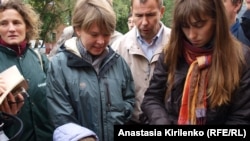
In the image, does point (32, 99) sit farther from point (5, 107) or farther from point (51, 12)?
point (51, 12)

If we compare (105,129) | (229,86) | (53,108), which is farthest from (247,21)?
(53,108)

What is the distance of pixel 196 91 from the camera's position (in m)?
2.63

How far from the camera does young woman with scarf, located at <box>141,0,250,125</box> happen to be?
2588 millimetres

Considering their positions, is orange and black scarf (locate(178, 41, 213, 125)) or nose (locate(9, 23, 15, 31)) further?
nose (locate(9, 23, 15, 31))

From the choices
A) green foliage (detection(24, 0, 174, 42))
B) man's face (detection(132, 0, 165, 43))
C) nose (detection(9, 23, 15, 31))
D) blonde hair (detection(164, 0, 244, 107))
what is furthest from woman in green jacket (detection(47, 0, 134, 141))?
green foliage (detection(24, 0, 174, 42))

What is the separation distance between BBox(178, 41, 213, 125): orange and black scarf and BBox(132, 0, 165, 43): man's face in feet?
2.38

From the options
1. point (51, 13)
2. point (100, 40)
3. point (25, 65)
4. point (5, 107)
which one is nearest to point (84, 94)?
point (100, 40)

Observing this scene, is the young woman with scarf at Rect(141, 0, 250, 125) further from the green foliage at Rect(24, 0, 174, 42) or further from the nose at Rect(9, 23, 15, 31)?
the green foliage at Rect(24, 0, 174, 42)

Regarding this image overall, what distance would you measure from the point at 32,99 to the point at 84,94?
55cm

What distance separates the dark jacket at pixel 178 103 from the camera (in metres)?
2.58

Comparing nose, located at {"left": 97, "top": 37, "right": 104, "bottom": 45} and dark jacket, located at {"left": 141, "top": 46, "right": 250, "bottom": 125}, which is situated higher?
nose, located at {"left": 97, "top": 37, "right": 104, "bottom": 45}

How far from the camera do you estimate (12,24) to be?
10.8 ft

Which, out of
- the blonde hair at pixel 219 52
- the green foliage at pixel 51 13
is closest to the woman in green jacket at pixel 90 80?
the blonde hair at pixel 219 52

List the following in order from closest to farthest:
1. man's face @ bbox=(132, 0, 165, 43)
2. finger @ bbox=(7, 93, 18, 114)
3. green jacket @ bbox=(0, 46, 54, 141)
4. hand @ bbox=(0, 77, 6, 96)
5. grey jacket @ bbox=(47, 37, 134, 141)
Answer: hand @ bbox=(0, 77, 6, 96), finger @ bbox=(7, 93, 18, 114), grey jacket @ bbox=(47, 37, 134, 141), green jacket @ bbox=(0, 46, 54, 141), man's face @ bbox=(132, 0, 165, 43)
